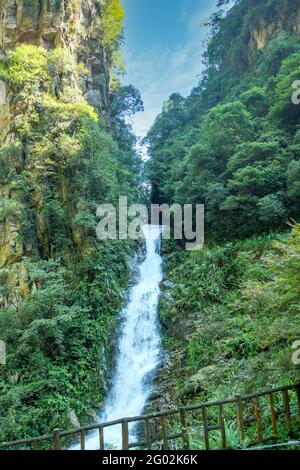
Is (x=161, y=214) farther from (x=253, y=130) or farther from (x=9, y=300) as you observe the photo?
(x=9, y=300)

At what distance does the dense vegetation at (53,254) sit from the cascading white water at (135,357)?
0.47 metres

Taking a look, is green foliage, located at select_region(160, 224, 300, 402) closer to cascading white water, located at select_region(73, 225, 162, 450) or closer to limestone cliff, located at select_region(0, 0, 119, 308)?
cascading white water, located at select_region(73, 225, 162, 450)

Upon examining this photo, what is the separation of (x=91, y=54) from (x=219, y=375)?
20.5 metres

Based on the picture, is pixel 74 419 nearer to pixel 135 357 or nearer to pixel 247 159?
pixel 135 357

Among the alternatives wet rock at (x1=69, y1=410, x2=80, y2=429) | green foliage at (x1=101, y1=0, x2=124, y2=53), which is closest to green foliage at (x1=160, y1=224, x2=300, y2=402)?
wet rock at (x1=69, y1=410, x2=80, y2=429)

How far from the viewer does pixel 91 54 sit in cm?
2269

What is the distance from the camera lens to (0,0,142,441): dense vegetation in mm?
10492

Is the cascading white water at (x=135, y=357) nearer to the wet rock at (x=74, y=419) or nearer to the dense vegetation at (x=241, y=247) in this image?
the wet rock at (x=74, y=419)

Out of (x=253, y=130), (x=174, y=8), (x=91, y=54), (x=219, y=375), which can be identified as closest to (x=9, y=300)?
(x=219, y=375)

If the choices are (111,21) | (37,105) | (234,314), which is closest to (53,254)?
(37,105)

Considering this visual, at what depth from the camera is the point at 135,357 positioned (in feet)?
39.7

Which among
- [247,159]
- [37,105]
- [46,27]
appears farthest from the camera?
[46,27]

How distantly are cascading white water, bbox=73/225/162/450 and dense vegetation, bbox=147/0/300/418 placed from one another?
628mm

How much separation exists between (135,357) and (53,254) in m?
5.42
